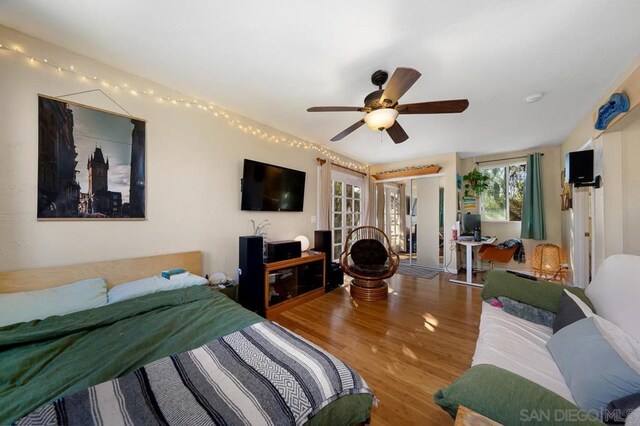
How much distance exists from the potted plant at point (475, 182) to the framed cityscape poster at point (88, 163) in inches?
217

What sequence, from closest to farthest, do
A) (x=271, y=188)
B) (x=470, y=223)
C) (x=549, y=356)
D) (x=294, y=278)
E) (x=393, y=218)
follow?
(x=549, y=356), (x=294, y=278), (x=271, y=188), (x=470, y=223), (x=393, y=218)

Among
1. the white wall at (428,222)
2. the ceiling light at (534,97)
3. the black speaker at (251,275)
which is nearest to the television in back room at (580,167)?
the ceiling light at (534,97)

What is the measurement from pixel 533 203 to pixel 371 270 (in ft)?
11.6

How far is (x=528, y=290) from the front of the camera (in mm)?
1596

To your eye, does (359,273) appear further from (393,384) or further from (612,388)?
(612,388)

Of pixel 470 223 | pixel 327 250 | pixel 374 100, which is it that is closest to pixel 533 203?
pixel 470 223

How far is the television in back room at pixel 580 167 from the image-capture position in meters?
2.42

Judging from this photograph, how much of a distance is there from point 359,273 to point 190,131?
2783 millimetres

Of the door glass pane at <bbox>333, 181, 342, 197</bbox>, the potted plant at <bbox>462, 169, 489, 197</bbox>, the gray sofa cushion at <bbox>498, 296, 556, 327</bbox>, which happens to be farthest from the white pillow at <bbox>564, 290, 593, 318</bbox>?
the potted plant at <bbox>462, 169, 489, 197</bbox>

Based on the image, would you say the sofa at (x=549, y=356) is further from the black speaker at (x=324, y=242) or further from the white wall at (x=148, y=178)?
the white wall at (x=148, y=178)

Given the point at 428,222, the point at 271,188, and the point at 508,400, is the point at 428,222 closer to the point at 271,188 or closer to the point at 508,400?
the point at 271,188

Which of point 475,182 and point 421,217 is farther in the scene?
point 421,217

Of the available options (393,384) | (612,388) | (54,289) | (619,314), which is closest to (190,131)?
(54,289)

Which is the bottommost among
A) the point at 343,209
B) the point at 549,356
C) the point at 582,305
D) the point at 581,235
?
the point at 549,356
